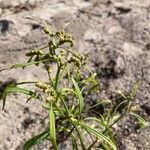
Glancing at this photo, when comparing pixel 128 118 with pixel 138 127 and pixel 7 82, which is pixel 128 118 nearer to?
pixel 138 127

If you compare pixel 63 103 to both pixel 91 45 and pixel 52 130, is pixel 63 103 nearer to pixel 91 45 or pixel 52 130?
pixel 52 130

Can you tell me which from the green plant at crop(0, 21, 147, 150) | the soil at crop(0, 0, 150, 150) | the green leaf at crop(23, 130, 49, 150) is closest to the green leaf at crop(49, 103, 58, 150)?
the green plant at crop(0, 21, 147, 150)

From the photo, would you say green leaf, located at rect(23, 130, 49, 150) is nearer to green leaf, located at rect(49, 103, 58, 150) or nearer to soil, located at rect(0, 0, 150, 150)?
green leaf, located at rect(49, 103, 58, 150)

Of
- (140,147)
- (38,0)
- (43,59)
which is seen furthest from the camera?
(38,0)

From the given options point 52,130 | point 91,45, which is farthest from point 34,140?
point 91,45

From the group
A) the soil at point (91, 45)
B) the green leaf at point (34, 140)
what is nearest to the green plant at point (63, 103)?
the green leaf at point (34, 140)

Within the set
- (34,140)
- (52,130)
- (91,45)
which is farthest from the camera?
(91,45)

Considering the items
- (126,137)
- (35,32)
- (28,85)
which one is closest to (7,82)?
(28,85)

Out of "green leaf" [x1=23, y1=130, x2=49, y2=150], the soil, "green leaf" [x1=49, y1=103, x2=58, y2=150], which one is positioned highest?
"green leaf" [x1=49, y1=103, x2=58, y2=150]
